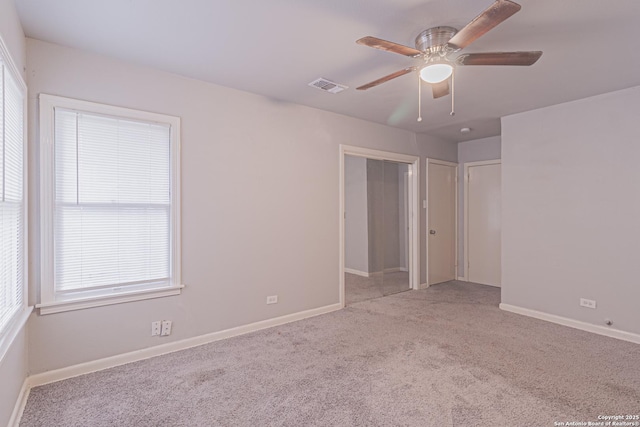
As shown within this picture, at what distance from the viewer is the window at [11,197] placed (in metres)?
1.75

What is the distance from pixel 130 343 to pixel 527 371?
3.20 meters

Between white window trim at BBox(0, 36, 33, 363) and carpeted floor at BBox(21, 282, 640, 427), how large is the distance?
22.5 inches

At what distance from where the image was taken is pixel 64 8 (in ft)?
Answer: 6.71

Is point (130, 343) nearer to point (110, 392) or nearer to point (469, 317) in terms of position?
point (110, 392)

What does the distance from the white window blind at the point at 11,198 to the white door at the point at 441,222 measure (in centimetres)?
486

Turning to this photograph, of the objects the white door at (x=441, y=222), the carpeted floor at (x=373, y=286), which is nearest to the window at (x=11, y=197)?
the carpeted floor at (x=373, y=286)

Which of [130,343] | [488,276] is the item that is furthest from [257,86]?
[488,276]

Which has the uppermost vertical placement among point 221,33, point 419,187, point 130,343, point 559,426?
point 221,33

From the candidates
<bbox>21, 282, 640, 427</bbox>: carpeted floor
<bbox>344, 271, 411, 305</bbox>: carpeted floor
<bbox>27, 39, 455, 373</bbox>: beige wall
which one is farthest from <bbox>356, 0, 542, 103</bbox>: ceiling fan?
<bbox>344, 271, 411, 305</bbox>: carpeted floor

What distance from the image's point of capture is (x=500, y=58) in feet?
6.84

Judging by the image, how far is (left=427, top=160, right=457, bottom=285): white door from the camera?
5.43 metres

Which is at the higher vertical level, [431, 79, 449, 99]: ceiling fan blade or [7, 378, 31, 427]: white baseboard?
[431, 79, 449, 99]: ceiling fan blade

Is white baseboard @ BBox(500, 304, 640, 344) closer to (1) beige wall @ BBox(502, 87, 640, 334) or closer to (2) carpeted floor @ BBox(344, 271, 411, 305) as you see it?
(1) beige wall @ BBox(502, 87, 640, 334)

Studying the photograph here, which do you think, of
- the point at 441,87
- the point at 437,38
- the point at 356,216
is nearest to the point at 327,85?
the point at 441,87
